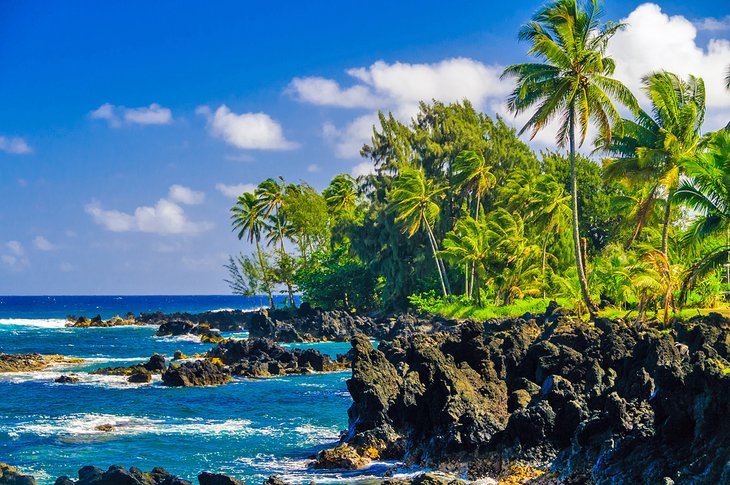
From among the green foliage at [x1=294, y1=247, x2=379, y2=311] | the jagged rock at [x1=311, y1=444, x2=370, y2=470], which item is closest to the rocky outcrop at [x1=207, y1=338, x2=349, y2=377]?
the jagged rock at [x1=311, y1=444, x2=370, y2=470]

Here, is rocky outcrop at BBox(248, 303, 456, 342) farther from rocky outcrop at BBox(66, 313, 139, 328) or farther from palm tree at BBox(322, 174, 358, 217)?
rocky outcrop at BBox(66, 313, 139, 328)

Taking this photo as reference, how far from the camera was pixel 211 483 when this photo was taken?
566 inches

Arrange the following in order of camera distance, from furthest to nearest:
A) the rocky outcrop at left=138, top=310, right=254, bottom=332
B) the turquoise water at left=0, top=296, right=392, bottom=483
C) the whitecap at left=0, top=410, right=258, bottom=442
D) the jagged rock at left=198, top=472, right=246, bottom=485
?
the rocky outcrop at left=138, top=310, right=254, bottom=332 → the whitecap at left=0, top=410, right=258, bottom=442 → the turquoise water at left=0, top=296, right=392, bottom=483 → the jagged rock at left=198, top=472, right=246, bottom=485

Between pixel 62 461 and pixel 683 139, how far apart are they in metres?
31.2

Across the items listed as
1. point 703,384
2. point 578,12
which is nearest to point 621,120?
point 578,12

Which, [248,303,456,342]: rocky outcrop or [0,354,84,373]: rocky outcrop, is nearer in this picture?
[0,354,84,373]: rocky outcrop

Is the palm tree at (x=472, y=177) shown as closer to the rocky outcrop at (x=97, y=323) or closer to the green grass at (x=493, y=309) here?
the green grass at (x=493, y=309)

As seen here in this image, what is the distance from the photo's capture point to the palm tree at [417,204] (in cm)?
6309

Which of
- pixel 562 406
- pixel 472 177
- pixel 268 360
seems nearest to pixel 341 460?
pixel 562 406

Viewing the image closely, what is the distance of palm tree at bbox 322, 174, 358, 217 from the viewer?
88875mm

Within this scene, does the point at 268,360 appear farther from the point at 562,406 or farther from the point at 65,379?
the point at 562,406

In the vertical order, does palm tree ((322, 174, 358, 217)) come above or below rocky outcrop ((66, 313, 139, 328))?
above

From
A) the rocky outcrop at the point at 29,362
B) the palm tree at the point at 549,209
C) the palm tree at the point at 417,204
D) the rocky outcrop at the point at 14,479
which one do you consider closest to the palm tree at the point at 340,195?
the palm tree at the point at 417,204

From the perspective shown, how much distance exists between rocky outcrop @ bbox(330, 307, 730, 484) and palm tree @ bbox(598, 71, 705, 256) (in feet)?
43.2
